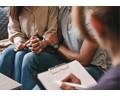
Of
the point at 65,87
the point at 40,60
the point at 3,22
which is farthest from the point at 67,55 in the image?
the point at 3,22

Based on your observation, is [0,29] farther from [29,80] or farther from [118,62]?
[118,62]

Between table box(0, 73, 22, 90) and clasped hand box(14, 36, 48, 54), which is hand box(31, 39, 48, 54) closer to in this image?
clasped hand box(14, 36, 48, 54)

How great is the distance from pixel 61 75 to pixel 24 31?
668 mm

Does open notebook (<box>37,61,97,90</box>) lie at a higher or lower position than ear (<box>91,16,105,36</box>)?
lower

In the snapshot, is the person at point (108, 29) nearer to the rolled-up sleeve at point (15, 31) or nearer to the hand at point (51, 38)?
the hand at point (51, 38)

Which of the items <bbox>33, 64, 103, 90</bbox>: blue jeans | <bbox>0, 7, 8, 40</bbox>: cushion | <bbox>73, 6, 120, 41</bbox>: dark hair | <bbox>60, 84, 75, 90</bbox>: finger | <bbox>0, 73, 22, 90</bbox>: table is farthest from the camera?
<bbox>0, 7, 8, 40</bbox>: cushion

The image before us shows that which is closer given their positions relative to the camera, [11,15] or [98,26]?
[98,26]

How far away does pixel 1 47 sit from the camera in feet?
6.63

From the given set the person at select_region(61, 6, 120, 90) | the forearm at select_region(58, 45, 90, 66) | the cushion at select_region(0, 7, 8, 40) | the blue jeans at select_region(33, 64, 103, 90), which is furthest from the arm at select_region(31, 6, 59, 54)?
the person at select_region(61, 6, 120, 90)

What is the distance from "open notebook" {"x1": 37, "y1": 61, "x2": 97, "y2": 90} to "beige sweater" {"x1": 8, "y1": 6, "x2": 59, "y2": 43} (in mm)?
492

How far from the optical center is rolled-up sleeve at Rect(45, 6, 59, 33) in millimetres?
1764

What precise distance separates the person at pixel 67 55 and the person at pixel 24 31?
2.8 inches
